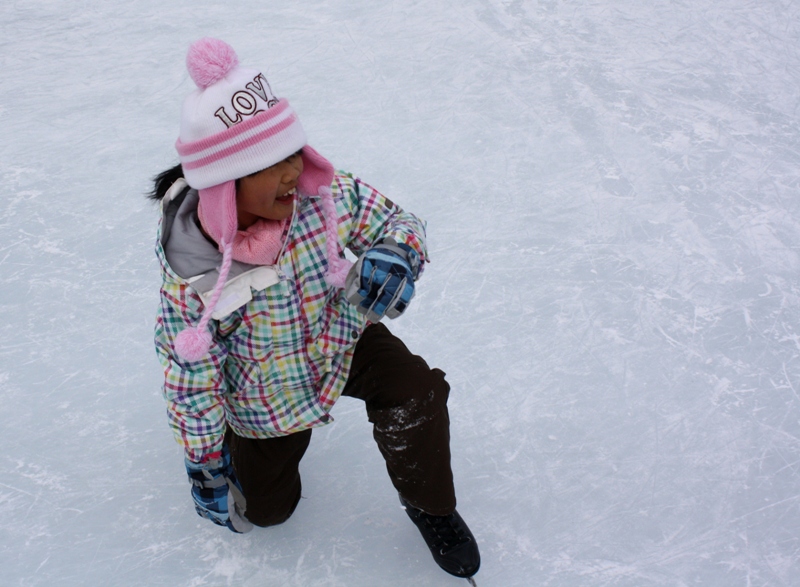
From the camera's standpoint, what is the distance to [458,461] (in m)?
1.99

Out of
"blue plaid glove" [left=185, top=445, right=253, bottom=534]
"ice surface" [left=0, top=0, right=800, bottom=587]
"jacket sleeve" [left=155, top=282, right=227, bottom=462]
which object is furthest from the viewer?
"ice surface" [left=0, top=0, right=800, bottom=587]

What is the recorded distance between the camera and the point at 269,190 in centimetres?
148

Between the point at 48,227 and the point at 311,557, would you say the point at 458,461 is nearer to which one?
the point at 311,557

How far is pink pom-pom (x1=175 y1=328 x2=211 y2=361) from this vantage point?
1.46m

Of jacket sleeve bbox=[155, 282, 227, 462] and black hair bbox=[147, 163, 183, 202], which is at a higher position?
black hair bbox=[147, 163, 183, 202]

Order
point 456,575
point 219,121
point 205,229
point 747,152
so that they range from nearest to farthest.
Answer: point 219,121
point 205,229
point 456,575
point 747,152

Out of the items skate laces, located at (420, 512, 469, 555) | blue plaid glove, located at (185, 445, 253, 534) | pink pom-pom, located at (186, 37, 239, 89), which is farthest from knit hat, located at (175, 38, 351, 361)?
skate laces, located at (420, 512, 469, 555)

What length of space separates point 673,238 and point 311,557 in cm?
151

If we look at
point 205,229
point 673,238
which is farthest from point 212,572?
point 673,238

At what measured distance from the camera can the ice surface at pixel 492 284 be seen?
1.81m

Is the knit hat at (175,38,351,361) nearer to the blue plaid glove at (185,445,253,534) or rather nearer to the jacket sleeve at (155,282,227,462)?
the jacket sleeve at (155,282,227,462)

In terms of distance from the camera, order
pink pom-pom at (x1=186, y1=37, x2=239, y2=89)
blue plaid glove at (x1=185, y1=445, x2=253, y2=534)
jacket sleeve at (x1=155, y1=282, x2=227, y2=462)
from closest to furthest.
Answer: pink pom-pom at (x1=186, y1=37, x2=239, y2=89) < jacket sleeve at (x1=155, y1=282, x2=227, y2=462) < blue plaid glove at (x1=185, y1=445, x2=253, y2=534)

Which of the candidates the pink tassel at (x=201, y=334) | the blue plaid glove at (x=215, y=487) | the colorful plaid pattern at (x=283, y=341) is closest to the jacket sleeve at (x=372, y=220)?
the colorful plaid pattern at (x=283, y=341)

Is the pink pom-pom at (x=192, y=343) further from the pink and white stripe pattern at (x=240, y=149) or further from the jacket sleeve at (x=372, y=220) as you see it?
the jacket sleeve at (x=372, y=220)
